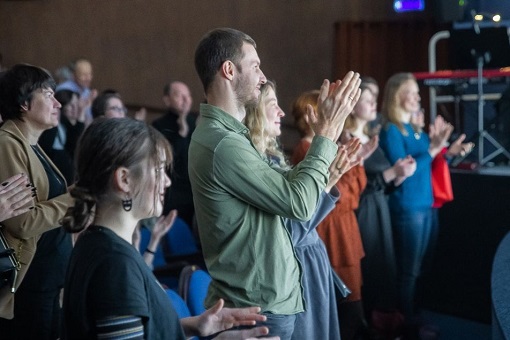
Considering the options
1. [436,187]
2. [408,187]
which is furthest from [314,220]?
[436,187]

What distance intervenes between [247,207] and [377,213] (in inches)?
97.7

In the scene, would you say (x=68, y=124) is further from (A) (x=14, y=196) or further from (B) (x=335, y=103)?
(B) (x=335, y=103)

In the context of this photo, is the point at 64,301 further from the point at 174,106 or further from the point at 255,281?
the point at 174,106

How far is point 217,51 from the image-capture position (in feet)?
7.74

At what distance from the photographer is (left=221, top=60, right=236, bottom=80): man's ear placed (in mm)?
2350

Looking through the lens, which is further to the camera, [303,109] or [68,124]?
[68,124]

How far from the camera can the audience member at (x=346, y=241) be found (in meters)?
3.92

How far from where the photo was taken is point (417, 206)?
4.87m

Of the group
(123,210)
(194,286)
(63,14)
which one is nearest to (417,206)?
(194,286)

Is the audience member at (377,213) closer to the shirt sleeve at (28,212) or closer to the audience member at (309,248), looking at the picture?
the audience member at (309,248)

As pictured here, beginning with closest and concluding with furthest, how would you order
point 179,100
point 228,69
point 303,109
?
point 228,69, point 303,109, point 179,100

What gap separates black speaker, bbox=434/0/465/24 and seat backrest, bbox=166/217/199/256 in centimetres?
396

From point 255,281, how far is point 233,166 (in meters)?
0.33

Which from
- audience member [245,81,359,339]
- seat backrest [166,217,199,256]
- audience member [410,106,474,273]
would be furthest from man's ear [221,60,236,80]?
audience member [410,106,474,273]
